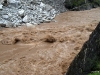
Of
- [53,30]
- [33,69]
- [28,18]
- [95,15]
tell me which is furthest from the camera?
[95,15]

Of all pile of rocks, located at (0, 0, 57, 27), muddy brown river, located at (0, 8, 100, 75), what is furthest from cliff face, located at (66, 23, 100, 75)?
pile of rocks, located at (0, 0, 57, 27)

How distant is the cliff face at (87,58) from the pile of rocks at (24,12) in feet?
22.8

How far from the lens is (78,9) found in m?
19.5

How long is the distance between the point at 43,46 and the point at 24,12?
5.16m

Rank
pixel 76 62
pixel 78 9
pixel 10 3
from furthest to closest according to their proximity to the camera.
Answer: pixel 78 9
pixel 10 3
pixel 76 62

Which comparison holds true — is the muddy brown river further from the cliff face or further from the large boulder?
the large boulder

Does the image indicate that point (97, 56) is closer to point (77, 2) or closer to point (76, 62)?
point (76, 62)

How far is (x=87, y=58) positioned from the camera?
7.65 metres

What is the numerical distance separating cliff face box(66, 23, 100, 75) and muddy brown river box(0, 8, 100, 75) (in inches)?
49.6

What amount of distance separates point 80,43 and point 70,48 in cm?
73

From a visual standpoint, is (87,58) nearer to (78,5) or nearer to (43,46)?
(43,46)

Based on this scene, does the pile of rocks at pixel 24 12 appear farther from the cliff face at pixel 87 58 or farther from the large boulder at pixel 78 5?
the cliff face at pixel 87 58

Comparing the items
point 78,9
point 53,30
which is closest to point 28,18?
point 53,30

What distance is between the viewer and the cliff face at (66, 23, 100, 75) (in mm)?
7117
